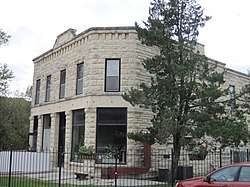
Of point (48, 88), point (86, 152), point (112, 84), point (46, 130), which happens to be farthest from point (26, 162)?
point (112, 84)

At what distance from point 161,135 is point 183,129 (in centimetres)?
94

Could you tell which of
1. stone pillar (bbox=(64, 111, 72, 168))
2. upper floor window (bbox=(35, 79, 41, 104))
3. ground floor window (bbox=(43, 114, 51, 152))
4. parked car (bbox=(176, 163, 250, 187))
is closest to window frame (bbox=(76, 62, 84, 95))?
stone pillar (bbox=(64, 111, 72, 168))

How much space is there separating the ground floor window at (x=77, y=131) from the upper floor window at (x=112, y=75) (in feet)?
8.09

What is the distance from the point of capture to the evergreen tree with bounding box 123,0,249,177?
44.2 feet

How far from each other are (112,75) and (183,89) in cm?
620

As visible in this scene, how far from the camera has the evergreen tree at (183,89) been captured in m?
13.5

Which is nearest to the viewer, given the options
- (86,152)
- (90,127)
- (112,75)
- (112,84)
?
(86,152)

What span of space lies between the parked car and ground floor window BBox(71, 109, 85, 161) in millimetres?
11111

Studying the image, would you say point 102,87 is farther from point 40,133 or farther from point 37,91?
point 37,91

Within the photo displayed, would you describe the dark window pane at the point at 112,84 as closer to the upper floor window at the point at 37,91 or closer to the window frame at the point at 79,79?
the window frame at the point at 79,79

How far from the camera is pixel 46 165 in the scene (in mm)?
21141

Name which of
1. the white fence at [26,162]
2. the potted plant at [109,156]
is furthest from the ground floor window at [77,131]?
the white fence at [26,162]

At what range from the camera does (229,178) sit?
9.08 meters

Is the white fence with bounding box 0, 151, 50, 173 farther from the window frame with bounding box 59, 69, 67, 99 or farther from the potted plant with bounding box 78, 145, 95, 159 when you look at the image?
the window frame with bounding box 59, 69, 67, 99
